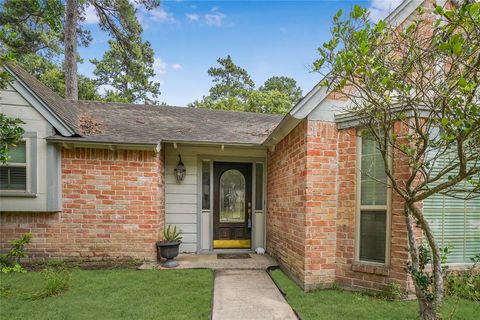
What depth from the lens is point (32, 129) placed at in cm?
491

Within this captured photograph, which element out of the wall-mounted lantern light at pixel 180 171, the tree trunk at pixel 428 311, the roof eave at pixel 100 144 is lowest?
the tree trunk at pixel 428 311

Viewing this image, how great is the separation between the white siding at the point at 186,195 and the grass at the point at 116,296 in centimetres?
164

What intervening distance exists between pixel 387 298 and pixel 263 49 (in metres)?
9.02

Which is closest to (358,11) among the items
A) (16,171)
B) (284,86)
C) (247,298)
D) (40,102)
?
(247,298)

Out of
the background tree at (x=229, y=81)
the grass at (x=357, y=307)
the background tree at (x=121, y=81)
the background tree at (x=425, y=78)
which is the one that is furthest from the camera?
the background tree at (x=229, y=81)

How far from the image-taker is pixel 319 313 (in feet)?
10.7

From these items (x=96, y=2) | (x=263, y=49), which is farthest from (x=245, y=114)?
(x=96, y=2)

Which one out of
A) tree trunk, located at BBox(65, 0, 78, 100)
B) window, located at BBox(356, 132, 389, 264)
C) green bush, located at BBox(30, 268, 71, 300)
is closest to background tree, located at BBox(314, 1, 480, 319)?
window, located at BBox(356, 132, 389, 264)

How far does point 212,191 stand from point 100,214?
261 centimetres

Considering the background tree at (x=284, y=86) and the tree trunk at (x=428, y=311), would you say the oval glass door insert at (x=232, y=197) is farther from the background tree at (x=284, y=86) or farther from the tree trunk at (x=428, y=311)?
the background tree at (x=284, y=86)

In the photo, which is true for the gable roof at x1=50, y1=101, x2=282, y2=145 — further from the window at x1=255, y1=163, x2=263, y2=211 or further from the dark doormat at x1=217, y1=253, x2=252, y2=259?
the dark doormat at x1=217, y1=253, x2=252, y2=259

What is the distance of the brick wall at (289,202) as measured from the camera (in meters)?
4.18

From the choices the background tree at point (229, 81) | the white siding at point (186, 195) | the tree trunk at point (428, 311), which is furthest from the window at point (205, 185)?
the background tree at point (229, 81)

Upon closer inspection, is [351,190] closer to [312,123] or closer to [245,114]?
[312,123]
